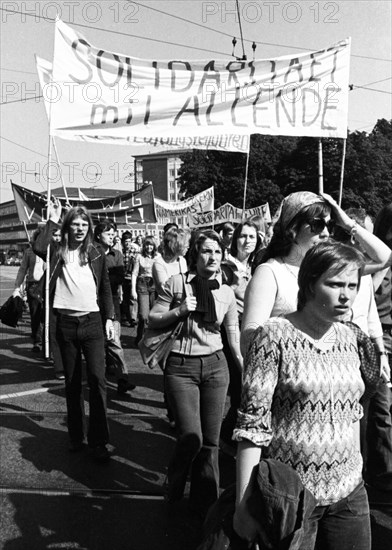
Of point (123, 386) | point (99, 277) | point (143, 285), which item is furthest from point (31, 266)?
point (99, 277)

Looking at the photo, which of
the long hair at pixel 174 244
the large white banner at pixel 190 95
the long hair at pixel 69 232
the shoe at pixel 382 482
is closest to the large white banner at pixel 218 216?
the long hair at pixel 174 244

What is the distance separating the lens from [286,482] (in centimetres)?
180

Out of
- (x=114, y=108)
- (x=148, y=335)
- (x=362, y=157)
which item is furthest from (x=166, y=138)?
(x=362, y=157)

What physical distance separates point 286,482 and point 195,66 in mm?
4851

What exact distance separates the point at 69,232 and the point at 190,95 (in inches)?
77.0

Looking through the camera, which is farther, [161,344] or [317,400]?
[161,344]

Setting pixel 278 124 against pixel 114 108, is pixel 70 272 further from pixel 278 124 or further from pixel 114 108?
pixel 278 124

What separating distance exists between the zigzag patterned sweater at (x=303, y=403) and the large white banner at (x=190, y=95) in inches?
157

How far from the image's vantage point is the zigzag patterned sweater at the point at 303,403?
6.56ft

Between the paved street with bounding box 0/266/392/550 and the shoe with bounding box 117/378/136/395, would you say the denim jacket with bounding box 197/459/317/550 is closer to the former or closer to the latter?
the paved street with bounding box 0/266/392/550

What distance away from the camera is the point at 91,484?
406 cm

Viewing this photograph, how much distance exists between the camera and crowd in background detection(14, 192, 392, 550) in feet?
6.64

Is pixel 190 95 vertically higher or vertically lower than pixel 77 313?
higher

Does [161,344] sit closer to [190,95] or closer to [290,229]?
[290,229]
